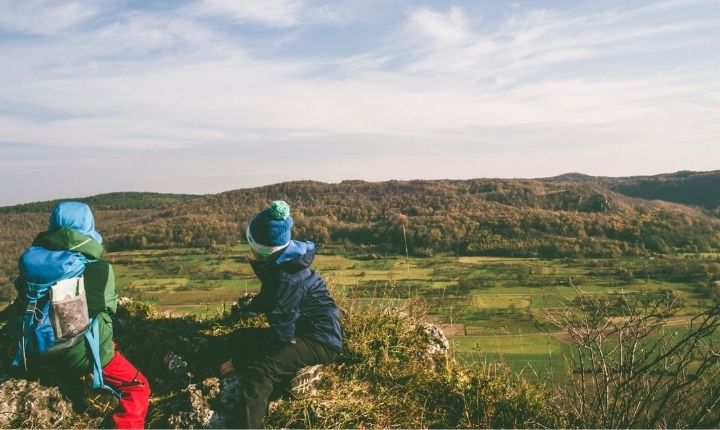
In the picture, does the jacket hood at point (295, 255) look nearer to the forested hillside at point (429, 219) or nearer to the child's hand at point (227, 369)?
the child's hand at point (227, 369)

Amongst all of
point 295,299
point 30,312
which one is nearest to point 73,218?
point 30,312

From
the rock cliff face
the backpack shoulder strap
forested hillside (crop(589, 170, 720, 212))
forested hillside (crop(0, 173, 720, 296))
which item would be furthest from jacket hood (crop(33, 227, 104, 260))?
forested hillside (crop(589, 170, 720, 212))

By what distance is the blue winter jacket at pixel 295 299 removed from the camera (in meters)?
4.19

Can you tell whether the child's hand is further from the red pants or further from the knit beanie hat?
the knit beanie hat

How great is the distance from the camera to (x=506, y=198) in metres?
89.9

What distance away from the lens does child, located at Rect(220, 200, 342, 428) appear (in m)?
4.12

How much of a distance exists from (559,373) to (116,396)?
4707 millimetres

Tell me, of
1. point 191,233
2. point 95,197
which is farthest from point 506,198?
point 95,197

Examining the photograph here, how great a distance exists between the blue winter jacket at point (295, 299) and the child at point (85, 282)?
4.18ft

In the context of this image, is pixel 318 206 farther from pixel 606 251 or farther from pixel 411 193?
Answer: pixel 606 251

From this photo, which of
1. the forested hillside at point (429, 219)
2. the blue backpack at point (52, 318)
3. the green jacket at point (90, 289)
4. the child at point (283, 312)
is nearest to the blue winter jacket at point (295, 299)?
the child at point (283, 312)

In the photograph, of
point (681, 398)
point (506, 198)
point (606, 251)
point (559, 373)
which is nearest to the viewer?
point (681, 398)

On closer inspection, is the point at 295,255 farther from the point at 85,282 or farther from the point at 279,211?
the point at 85,282

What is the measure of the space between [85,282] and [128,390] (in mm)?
1051
